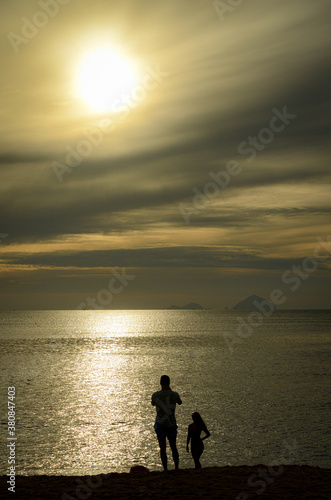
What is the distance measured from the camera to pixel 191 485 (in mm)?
12859

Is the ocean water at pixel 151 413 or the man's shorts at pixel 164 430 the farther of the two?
the ocean water at pixel 151 413

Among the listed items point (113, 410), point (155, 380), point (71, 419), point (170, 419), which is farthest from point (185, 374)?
point (170, 419)

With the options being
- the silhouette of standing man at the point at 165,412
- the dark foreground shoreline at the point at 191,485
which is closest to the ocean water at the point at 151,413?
the dark foreground shoreline at the point at 191,485

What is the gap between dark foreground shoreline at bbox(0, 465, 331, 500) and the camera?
12133mm

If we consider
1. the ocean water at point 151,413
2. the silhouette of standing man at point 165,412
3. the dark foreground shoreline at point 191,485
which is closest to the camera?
the dark foreground shoreline at point 191,485

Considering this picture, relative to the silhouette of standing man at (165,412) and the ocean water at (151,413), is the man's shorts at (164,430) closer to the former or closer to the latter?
the silhouette of standing man at (165,412)

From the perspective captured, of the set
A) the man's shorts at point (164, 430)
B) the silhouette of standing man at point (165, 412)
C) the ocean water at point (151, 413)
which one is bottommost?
the man's shorts at point (164, 430)

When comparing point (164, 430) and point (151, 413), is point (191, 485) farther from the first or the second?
point (151, 413)

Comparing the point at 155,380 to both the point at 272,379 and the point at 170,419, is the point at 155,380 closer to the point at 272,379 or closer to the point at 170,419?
the point at 272,379

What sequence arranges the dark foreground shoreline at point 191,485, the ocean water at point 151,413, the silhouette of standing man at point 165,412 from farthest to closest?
the ocean water at point 151,413 → the silhouette of standing man at point 165,412 → the dark foreground shoreline at point 191,485

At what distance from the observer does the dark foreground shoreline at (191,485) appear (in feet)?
39.8

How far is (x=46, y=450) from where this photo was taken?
27109 millimetres

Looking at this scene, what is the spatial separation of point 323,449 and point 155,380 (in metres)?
31.7

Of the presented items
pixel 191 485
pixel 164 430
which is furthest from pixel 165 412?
pixel 191 485
